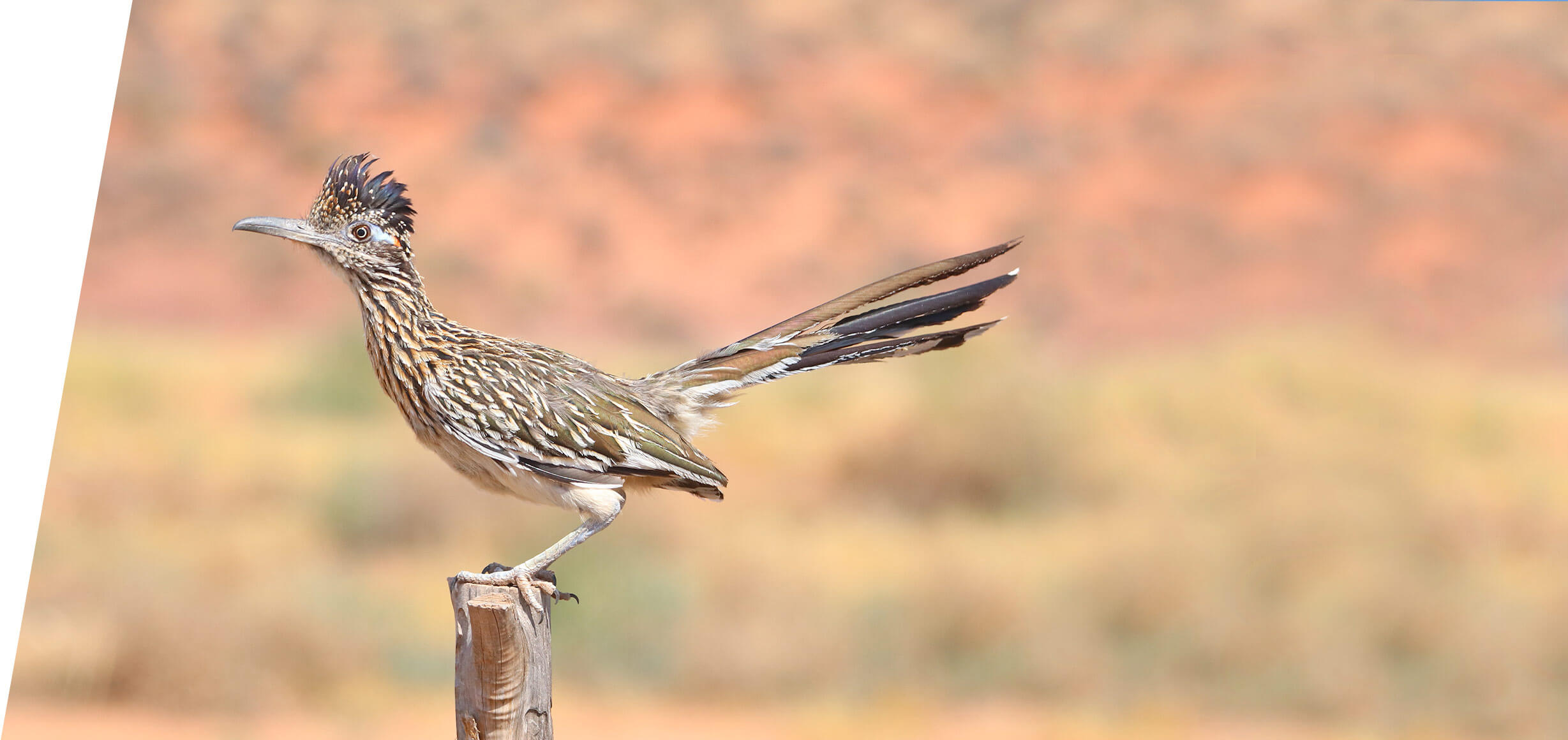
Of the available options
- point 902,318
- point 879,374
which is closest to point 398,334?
point 902,318

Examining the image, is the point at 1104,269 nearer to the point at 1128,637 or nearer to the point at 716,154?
the point at 716,154

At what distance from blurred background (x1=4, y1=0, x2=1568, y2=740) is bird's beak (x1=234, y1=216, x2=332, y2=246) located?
2.62 meters

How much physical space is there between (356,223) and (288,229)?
7.5 inches

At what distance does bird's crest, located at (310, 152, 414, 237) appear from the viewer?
4141mm

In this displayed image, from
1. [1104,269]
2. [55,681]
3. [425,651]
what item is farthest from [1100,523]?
[1104,269]

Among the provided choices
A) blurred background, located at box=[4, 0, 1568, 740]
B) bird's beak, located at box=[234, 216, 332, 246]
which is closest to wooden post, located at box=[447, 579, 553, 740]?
bird's beak, located at box=[234, 216, 332, 246]

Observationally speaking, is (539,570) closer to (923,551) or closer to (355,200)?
(355,200)

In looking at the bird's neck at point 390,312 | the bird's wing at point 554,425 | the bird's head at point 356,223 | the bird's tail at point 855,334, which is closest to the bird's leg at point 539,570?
the bird's wing at point 554,425

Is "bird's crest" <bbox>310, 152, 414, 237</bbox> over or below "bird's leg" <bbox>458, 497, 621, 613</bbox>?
over

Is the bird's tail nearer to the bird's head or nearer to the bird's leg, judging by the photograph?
the bird's leg

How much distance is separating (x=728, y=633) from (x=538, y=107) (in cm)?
2320

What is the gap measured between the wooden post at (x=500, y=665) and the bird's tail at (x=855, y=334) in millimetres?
947

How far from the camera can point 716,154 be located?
33.8 metres

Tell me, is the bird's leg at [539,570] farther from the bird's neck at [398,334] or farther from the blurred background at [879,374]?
the blurred background at [879,374]
